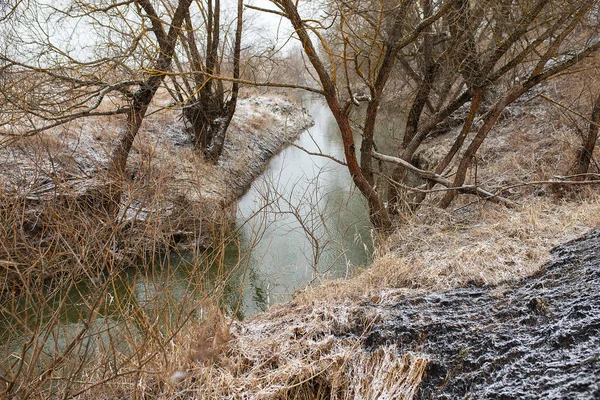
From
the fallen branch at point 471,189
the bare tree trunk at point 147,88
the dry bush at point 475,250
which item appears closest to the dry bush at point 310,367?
the dry bush at point 475,250

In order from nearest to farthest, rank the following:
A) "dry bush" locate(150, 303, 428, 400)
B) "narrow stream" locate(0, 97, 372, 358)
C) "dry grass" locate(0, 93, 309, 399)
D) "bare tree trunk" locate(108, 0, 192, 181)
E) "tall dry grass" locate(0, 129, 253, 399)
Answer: "tall dry grass" locate(0, 129, 253, 399) < "dry grass" locate(0, 93, 309, 399) < "dry bush" locate(150, 303, 428, 400) < "narrow stream" locate(0, 97, 372, 358) < "bare tree trunk" locate(108, 0, 192, 181)

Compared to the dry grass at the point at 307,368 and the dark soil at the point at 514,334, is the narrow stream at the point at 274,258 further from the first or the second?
the dark soil at the point at 514,334

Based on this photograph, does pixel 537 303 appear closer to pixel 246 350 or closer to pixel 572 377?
pixel 572 377

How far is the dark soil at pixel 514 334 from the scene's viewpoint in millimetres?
2127

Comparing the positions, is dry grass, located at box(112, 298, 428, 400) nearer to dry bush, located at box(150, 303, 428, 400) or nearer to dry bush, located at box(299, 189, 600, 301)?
dry bush, located at box(150, 303, 428, 400)

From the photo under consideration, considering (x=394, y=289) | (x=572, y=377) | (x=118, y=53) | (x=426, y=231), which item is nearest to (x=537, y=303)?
(x=572, y=377)

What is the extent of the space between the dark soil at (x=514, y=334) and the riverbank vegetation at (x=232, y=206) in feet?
0.55

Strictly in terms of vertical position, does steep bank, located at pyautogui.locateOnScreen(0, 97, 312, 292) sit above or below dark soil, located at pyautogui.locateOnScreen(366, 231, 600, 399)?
above

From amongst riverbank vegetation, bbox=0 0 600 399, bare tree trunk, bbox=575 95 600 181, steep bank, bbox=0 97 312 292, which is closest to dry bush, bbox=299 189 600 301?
riverbank vegetation, bbox=0 0 600 399

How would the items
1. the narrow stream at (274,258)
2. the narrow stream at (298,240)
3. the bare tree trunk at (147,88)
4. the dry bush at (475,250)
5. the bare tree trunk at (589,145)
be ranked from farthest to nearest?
the bare tree trunk at (147,88) → the narrow stream at (298,240) → the bare tree trunk at (589,145) → the narrow stream at (274,258) → the dry bush at (475,250)

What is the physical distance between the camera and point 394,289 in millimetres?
3729

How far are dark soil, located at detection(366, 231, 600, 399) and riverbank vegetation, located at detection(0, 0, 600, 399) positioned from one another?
169mm

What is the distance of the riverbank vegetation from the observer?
274 cm

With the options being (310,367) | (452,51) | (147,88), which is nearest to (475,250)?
(310,367)
